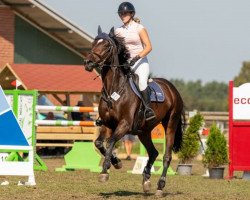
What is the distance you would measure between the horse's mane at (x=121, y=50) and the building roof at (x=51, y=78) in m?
14.5

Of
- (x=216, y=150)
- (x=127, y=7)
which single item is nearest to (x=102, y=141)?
(x=127, y=7)

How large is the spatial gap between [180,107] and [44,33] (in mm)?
21766

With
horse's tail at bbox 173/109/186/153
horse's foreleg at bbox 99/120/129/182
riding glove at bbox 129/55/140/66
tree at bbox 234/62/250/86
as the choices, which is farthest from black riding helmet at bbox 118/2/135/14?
tree at bbox 234/62/250/86

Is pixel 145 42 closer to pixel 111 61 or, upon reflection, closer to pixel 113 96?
pixel 111 61

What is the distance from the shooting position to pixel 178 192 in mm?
14836

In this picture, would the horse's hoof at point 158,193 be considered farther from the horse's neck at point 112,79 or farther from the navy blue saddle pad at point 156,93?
the horse's neck at point 112,79

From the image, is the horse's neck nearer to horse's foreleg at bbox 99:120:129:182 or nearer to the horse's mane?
the horse's mane

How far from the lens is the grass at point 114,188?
1355 cm

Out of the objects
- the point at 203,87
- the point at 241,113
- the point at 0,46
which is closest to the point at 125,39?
the point at 241,113

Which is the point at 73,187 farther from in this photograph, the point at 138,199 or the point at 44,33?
the point at 44,33

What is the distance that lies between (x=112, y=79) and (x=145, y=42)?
0.73 meters

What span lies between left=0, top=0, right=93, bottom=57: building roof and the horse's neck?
19706 millimetres

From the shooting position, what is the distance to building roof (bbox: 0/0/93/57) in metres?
33.5

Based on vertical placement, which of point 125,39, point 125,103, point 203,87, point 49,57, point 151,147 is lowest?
point 203,87
